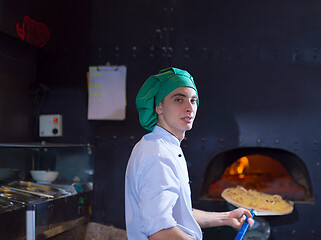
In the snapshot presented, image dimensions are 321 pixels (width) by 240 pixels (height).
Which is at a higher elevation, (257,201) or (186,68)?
(186,68)

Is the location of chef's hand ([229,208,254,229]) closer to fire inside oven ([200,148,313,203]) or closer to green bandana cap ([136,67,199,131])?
green bandana cap ([136,67,199,131])

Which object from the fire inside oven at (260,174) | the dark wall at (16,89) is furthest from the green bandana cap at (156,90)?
the dark wall at (16,89)

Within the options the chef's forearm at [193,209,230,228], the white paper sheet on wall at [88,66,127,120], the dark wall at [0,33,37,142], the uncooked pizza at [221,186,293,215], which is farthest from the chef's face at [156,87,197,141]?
the dark wall at [0,33,37,142]

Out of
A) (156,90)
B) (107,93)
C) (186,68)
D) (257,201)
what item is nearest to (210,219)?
(156,90)

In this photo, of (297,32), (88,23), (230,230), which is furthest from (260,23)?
(230,230)

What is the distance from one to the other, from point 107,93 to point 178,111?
1.52m

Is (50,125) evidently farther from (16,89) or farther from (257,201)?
(257,201)

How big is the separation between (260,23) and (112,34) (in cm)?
110

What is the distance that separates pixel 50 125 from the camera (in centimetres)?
300

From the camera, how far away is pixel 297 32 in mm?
2676

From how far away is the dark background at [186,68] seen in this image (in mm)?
2650

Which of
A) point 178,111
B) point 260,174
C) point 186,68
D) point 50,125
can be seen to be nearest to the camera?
point 178,111

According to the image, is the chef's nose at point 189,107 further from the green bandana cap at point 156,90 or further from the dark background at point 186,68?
the dark background at point 186,68

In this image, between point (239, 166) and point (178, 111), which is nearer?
point (178, 111)
